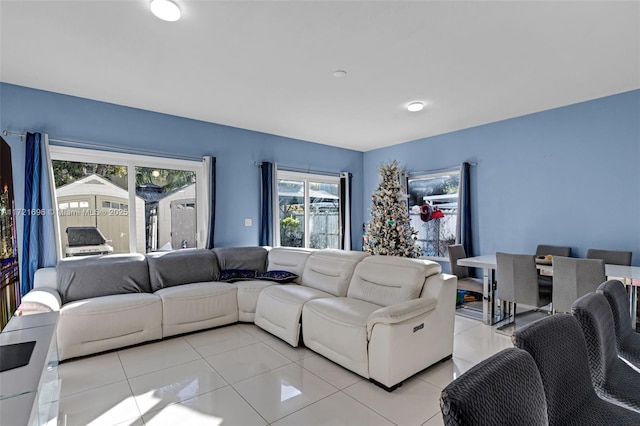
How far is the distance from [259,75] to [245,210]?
2.35 m

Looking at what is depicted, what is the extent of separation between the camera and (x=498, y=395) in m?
0.71

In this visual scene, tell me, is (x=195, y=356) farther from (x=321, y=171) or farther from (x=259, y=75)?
(x=321, y=171)

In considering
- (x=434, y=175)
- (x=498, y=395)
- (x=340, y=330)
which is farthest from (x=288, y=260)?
(x=498, y=395)

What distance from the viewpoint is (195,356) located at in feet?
9.84

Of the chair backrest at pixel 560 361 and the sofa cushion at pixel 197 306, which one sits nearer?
the chair backrest at pixel 560 361

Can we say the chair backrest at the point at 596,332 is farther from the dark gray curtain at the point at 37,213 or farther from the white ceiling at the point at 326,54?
the dark gray curtain at the point at 37,213

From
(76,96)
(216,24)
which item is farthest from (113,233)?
(216,24)

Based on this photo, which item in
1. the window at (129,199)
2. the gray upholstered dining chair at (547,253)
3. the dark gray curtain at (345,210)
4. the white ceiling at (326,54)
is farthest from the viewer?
the dark gray curtain at (345,210)

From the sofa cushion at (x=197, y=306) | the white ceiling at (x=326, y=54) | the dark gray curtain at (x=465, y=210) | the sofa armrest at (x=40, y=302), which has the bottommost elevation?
the sofa cushion at (x=197, y=306)

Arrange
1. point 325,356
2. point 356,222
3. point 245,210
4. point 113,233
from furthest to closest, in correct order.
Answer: point 356,222 < point 245,210 < point 113,233 < point 325,356

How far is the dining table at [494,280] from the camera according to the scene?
281 cm

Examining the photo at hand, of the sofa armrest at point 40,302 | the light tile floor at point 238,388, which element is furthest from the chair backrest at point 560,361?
the sofa armrest at point 40,302

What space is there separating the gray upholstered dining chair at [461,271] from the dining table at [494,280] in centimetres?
22

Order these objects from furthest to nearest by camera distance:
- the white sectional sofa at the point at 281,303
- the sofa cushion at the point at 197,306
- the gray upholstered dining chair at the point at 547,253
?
the gray upholstered dining chair at the point at 547,253 → the sofa cushion at the point at 197,306 → the white sectional sofa at the point at 281,303
